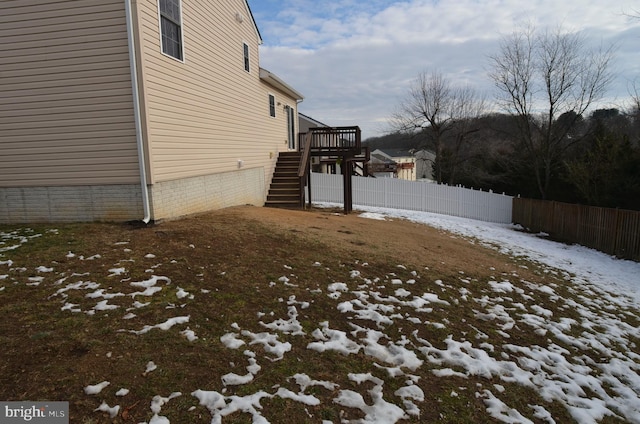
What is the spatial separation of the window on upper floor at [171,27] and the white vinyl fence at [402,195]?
39.2 ft

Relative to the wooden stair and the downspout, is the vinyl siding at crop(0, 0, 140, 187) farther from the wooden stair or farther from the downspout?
the wooden stair

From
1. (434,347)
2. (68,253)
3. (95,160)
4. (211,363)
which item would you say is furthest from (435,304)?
(95,160)

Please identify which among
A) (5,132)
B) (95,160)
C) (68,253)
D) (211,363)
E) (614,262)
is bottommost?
(614,262)

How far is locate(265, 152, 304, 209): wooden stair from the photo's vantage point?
14.1 m

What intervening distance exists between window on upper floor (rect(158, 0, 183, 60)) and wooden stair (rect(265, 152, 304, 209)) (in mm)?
6525

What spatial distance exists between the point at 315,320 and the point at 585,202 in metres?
18.6

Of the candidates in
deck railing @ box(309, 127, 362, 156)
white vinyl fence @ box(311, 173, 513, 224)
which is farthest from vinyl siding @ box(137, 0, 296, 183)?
white vinyl fence @ box(311, 173, 513, 224)

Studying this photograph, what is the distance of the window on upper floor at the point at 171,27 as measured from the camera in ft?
25.2

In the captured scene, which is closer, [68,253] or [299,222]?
[68,253]

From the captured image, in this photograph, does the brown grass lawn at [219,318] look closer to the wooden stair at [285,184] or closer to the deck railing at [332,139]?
the wooden stair at [285,184]

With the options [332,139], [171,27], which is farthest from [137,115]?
[332,139]

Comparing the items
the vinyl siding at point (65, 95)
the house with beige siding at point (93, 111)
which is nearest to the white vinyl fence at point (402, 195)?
the house with beige siding at point (93, 111)

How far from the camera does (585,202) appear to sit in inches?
699

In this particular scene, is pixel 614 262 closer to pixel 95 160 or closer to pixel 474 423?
pixel 474 423
